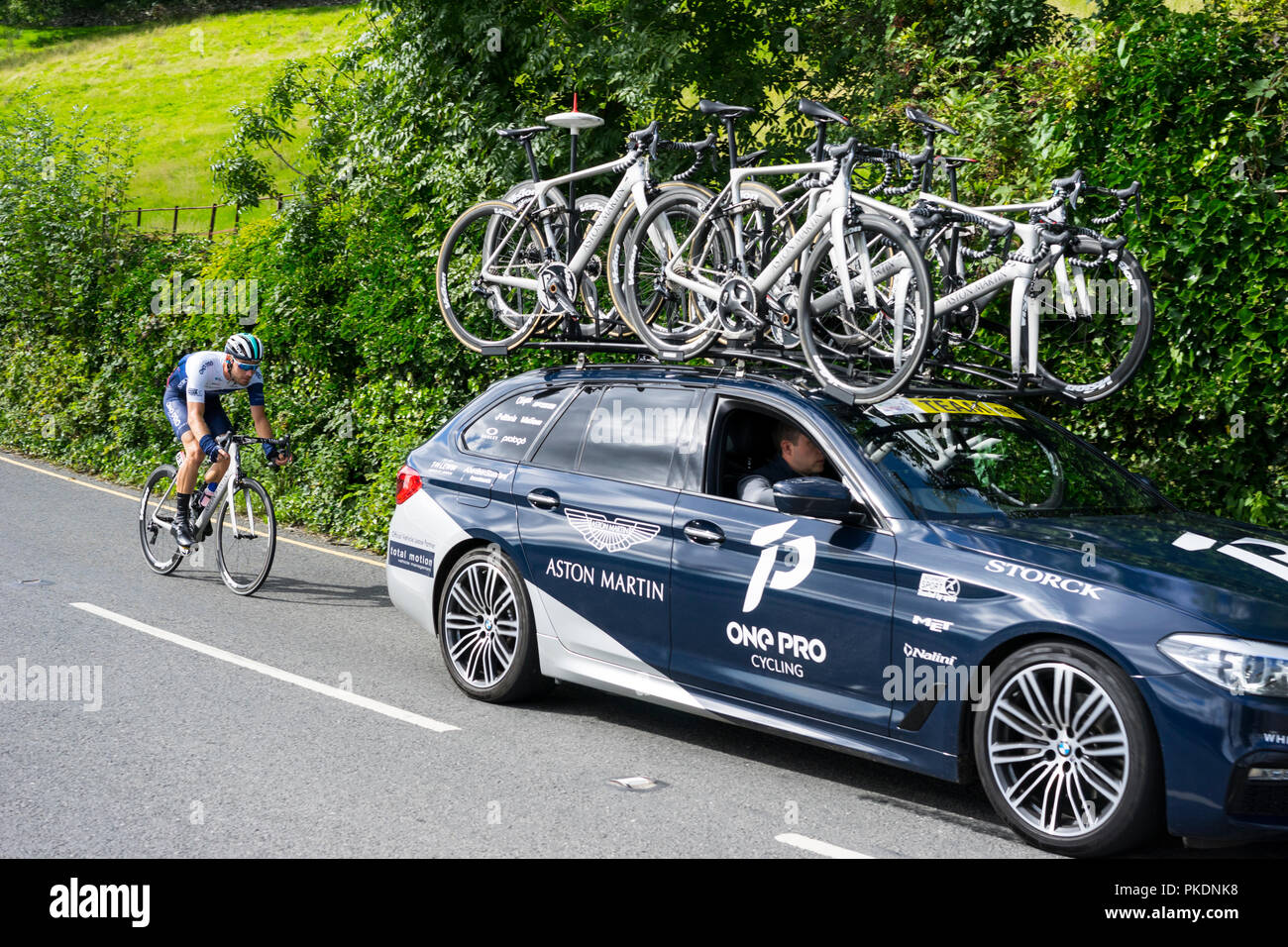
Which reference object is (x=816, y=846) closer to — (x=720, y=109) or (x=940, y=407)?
(x=940, y=407)

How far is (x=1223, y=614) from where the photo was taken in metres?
4.62

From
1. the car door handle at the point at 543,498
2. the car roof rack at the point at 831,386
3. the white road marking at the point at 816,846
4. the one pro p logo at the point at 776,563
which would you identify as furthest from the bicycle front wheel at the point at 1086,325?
the white road marking at the point at 816,846

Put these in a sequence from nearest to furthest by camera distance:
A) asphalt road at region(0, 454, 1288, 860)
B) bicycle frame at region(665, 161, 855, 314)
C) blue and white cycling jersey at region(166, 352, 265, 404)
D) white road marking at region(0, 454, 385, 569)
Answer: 1. asphalt road at region(0, 454, 1288, 860)
2. bicycle frame at region(665, 161, 855, 314)
3. blue and white cycling jersey at region(166, 352, 265, 404)
4. white road marking at region(0, 454, 385, 569)

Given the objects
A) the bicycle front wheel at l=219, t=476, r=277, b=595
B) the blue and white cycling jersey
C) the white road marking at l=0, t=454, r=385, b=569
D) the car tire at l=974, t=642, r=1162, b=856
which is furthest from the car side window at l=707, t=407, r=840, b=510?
the white road marking at l=0, t=454, r=385, b=569

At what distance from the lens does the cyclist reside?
1045cm

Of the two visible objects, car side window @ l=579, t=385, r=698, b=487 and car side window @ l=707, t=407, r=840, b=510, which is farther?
car side window @ l=579, t=385, r=698, b=487

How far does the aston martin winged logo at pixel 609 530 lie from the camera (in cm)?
629

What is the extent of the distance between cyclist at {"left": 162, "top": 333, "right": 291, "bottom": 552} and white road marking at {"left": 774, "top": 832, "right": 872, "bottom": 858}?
646 cm

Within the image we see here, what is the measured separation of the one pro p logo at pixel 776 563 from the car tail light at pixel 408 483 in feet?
8.44

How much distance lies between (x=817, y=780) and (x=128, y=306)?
1528cm

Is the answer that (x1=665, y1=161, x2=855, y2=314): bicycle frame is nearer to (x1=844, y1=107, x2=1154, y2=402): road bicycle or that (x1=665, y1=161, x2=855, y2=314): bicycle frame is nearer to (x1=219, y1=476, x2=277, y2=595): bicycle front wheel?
(x1=844, y1=107, x2=1154, y2=402): road bicycle

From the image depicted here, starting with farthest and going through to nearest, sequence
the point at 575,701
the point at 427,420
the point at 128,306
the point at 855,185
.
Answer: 1. the point at 128,306
2. the point at 427,420
3. the point at 855,185
4. the point at 575,701

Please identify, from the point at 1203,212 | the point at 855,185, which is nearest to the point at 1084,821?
the point at 1203,212

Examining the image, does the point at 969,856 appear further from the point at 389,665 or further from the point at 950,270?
the point at 389,665
